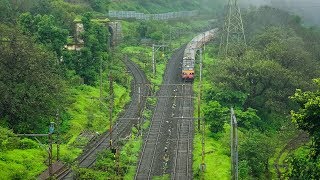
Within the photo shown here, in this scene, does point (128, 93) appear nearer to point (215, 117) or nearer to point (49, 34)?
point (49, 34)

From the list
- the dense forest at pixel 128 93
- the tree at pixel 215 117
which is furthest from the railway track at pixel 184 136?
the tree at pixel 215 117

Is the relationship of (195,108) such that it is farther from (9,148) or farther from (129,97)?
(9,148)

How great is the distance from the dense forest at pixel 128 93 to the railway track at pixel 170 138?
3.62ft

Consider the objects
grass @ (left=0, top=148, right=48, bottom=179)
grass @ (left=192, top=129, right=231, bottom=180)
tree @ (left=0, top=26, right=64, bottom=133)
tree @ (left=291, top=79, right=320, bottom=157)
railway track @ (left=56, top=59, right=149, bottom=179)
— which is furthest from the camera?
tree @ (left=0, top=26, right=64, bottom=133)

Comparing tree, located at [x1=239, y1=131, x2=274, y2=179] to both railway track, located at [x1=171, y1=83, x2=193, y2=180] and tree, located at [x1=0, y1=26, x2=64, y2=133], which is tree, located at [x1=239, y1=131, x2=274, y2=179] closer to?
railway track, located at [x1=171, y1=83, x2=193, y2=180]

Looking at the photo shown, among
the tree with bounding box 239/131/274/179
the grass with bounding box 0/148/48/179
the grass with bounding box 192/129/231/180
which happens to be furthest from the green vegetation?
the grass with bounding box 0/148/48/179

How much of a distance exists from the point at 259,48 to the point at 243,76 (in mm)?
16657

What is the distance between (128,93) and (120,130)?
14.2 meters

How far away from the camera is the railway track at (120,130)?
4453cm

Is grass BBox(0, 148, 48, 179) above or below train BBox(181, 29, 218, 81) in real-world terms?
below

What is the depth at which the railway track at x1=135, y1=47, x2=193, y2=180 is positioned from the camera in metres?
44.3

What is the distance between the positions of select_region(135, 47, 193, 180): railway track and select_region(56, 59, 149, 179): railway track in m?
2.24

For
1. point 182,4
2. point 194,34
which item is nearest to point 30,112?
point 194,34

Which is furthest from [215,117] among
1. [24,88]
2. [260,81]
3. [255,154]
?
[24,88]
